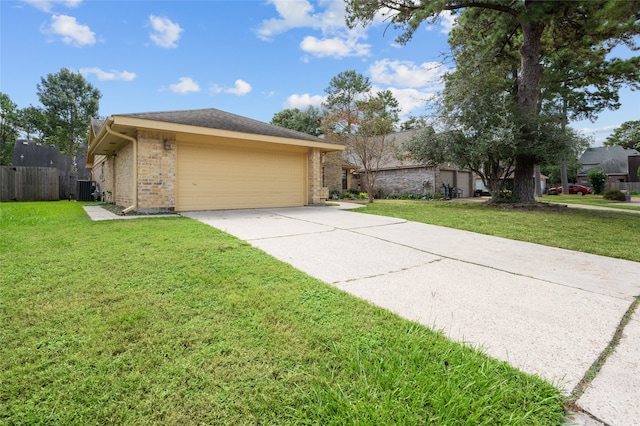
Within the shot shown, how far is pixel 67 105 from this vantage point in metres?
30.4

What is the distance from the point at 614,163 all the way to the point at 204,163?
46190 millimetres

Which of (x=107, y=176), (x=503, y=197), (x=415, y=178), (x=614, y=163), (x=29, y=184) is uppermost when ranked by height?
(x=614, y=163)

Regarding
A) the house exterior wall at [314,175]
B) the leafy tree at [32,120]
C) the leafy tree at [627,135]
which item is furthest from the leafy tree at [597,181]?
the leafy tree at [32,120]

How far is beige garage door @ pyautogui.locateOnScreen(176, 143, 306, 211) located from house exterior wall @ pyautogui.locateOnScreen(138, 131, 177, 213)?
0.33 metres

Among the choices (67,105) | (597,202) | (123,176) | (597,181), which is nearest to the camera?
(123,176)

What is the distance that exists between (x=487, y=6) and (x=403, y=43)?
3050 mm

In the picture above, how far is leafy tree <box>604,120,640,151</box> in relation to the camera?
29016 millimetres

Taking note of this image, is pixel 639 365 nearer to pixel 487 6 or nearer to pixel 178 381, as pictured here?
pixel 178 381

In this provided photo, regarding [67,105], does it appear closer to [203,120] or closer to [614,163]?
[203,120]

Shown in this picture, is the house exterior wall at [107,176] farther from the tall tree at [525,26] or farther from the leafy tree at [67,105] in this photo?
the leafy tree at [67,105]

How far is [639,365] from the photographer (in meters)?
1.66

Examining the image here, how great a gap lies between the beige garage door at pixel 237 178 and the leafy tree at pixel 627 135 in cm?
3516

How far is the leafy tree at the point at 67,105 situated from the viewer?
29.7m

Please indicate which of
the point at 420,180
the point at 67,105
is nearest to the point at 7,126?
the point at 67,105
